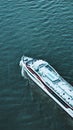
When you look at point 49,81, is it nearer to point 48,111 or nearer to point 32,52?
point 48,111

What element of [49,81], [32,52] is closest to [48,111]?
[49,81]

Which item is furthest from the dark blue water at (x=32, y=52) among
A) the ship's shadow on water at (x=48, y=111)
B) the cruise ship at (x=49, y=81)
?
the cruise ship at (x=49, y=81)

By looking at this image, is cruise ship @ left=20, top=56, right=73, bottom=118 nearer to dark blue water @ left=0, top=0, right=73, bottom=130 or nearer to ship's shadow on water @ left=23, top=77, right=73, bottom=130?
ship's shadow on water @ left=23, top=77, right=73, bottom=130

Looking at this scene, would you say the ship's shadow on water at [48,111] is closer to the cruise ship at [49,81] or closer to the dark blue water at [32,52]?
the dark blue water at [32,52]

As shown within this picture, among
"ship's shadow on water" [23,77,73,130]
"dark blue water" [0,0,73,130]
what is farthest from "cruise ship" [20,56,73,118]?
"dark blue water" [0,0,73,130]

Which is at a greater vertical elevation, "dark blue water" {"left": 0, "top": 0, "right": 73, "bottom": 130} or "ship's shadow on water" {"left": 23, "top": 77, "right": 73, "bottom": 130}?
"dark blue water" {"left": 0, "top": 0, "right": 73, "bottom": 130}

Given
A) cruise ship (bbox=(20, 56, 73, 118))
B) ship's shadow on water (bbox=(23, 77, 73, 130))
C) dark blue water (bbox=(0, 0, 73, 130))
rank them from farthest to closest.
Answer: cruise ship (bbox=(20, 56, 73, 118)), dark blue water (bbox=(0, 0, 73, 130)), ship's shadow on water (bbox=(23, 77, 73, 130))
